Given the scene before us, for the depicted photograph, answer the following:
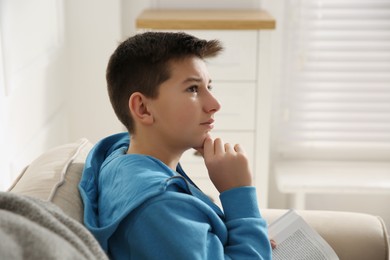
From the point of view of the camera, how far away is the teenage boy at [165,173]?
110 centimetres

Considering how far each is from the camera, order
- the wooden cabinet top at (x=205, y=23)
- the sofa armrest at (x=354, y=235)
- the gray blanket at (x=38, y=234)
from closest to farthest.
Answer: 1. the gray blanket at (x=38, y=234)
2. the sofa armrest at (x=354, y=235)
3. the wooden cabinet top at (x=205, y=23)

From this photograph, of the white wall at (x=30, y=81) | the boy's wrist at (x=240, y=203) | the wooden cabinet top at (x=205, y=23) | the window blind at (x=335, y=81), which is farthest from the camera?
the window blind at (x=335, y=81)

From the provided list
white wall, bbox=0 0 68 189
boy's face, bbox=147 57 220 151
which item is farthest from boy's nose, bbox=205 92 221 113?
white wall, bbox=0 0 68 189

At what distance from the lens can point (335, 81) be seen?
3.07 metres

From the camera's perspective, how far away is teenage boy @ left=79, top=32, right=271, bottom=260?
3.60ft

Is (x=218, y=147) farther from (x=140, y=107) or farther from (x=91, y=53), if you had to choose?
(x=91, y=53)

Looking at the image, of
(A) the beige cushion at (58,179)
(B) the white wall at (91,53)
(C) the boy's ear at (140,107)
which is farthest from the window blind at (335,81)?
(C) the boy's ear at (140,107)

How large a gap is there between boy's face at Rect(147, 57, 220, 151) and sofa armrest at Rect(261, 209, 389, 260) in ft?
1.55

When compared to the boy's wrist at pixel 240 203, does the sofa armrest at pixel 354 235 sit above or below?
below

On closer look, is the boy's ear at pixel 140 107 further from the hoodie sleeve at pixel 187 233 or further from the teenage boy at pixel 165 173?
the hoodie sleeve at pixel 187 233

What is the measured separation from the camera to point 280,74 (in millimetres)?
3080

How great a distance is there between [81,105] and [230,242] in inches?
72.1

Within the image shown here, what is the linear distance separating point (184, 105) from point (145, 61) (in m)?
0.12

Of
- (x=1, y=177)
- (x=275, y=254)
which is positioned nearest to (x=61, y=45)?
(x=1, y=177)
